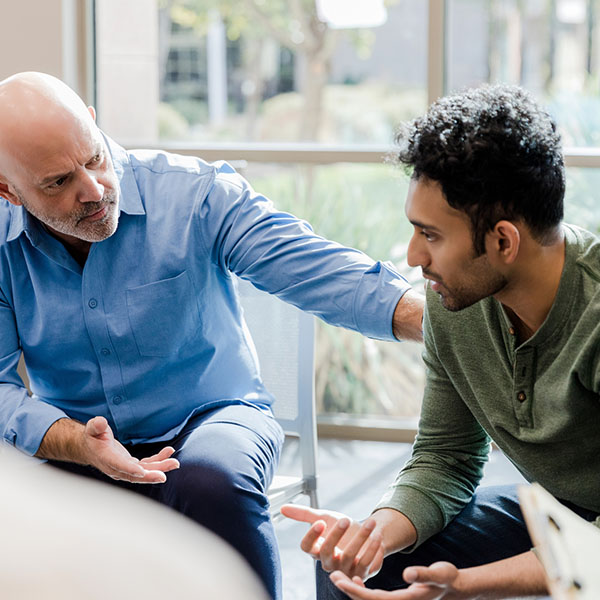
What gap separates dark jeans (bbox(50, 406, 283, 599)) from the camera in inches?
66.9

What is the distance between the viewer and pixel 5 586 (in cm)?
58

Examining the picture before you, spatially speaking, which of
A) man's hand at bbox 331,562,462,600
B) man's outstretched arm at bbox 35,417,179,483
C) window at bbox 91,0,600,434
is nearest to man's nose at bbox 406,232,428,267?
man's hand at bbox 331,562,462,600

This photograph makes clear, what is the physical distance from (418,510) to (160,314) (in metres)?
0.72

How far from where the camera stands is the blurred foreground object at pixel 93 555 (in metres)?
0.58

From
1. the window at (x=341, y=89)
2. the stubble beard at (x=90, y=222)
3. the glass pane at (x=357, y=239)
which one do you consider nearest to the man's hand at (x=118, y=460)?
the stubble beard at (x=90, y=222)

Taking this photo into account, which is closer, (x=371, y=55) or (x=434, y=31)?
(x=434, y=31)

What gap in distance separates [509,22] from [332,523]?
2.70 m

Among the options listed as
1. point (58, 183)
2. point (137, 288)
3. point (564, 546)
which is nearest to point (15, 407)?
point (137, 288)

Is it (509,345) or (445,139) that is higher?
(445,139)

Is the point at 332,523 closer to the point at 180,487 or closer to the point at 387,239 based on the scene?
the point at 180,487

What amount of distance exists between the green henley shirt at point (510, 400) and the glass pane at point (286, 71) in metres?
2.20

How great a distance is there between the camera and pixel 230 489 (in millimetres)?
1702

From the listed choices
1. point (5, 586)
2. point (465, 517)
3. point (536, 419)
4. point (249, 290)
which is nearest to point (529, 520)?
point (536, 419)

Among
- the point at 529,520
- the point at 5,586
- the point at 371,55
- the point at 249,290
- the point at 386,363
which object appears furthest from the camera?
the point at 371,55
